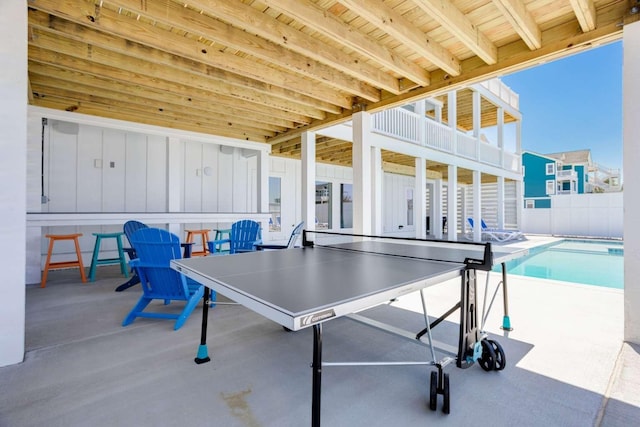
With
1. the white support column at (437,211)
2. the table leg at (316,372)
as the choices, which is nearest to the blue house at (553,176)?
the white support column at (437,211)

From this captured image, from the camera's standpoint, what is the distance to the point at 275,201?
8.81 m

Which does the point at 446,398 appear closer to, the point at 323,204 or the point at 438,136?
the point at 438,136

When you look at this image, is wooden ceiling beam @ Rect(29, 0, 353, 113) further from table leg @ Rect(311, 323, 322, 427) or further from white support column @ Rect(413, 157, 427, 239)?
white support column @ Rect(413, 157, 427, 239)

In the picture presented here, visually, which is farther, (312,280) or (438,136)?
(438,136)

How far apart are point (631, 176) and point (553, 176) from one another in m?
20.4

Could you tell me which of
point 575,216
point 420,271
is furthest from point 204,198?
point 575,216

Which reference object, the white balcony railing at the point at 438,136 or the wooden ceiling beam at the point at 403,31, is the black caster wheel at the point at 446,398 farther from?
the white balcony railing at the point at 438,136

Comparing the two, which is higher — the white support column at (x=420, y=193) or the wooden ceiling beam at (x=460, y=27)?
the wooden ceiling beam at (x=460, y=27)

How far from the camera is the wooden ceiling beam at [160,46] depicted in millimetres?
2707

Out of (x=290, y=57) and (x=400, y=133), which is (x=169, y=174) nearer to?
(x=290, y=57)

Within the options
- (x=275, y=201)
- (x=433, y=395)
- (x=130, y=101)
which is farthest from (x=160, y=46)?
(x=275, y=201)

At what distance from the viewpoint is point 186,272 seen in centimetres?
179

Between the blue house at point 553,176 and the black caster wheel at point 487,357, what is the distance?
1934 centimetres

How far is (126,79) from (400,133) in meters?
5.68
